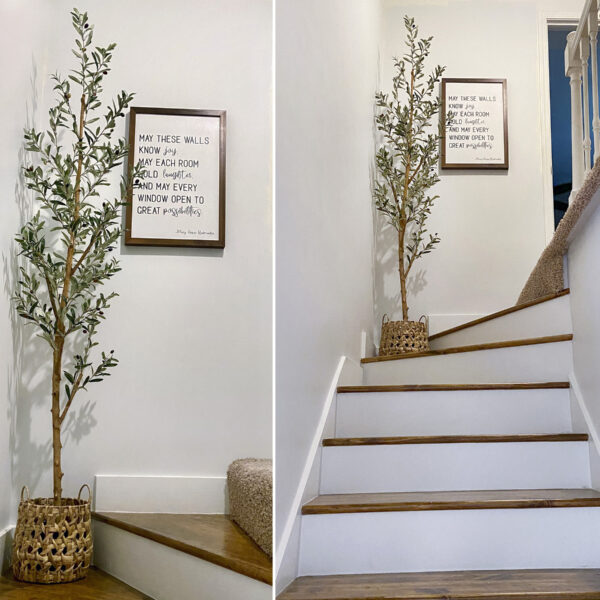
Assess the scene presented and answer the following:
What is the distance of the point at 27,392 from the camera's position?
2.13m

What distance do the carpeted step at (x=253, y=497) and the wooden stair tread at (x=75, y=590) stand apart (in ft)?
1.08

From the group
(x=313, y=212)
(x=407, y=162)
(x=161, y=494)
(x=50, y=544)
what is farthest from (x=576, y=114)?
(x=50, y=544)

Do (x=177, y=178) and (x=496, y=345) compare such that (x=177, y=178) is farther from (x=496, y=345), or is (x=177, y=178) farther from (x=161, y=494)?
(x=496, y=345)

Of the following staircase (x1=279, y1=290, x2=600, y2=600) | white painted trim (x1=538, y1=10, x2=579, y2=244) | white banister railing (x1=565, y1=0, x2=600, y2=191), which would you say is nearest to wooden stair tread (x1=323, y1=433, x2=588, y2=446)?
staircase (x1=279, y1=290, x2=600, y2=600)

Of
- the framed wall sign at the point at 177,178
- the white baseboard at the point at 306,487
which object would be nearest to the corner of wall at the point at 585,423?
the white baseboard at the point at 306,487

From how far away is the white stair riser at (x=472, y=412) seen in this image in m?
2.00

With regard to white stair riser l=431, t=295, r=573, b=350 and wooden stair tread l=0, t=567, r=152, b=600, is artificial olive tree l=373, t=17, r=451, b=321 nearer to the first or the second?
white stair riser l=431, t=295, r=573, b=350

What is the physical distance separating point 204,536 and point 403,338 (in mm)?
1353

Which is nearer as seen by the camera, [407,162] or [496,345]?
[496,345]

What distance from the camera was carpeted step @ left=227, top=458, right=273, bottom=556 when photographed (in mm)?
1632

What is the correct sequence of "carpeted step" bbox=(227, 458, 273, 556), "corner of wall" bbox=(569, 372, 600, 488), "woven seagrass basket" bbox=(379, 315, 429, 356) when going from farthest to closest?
"woven seagrass basket" bbox=(379, 315, 429, 356), "corner of wall" bbox=(569, 372, 600, 488), "carpeted step" bbox=(227, 458, 273, 556)

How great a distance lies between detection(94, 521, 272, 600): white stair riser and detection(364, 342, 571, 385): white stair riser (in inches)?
39.4

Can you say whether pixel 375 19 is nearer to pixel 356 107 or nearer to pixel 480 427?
pixel 356 107

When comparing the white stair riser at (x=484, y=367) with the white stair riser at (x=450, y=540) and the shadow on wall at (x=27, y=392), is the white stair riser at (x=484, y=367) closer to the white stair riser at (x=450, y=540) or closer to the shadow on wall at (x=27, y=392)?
the white stair riser at (x=450, y=540)
